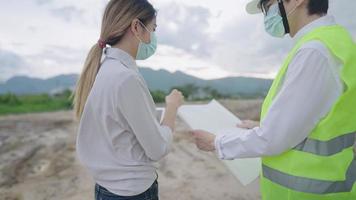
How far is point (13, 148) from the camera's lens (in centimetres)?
607

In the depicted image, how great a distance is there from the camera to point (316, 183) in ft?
4.98

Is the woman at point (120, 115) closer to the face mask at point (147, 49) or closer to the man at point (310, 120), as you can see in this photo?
the face mask at point (147, 49)

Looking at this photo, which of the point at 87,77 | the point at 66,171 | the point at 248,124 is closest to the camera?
the point at 87,77

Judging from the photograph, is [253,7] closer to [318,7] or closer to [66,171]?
[318,7]

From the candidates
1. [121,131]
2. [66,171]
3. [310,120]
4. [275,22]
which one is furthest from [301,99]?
[66,171]

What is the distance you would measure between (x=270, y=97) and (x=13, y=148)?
529 cm

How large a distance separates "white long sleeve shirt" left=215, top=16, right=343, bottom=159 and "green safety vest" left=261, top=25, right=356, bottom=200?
3 cm

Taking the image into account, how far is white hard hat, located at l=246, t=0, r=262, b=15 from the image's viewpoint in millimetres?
1891

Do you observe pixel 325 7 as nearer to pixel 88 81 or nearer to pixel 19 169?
pixel 88 81

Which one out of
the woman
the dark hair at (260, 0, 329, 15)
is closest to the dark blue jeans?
the woman

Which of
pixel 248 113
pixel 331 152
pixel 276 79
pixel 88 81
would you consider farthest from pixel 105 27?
pixel 248 113

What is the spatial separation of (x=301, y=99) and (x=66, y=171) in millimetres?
4326

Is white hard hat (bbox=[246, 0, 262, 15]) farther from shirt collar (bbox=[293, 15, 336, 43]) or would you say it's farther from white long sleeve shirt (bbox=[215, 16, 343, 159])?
white long sleeve shirt (bbox=[215, 16, 343, 159])

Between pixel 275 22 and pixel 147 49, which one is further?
pixel 147 49
